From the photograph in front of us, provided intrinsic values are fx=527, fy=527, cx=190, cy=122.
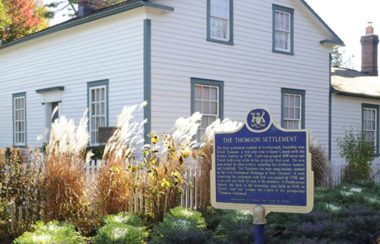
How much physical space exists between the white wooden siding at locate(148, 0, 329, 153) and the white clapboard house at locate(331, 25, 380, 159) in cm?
87

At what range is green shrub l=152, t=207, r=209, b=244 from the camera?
5859mm

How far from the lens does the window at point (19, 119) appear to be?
19.4m

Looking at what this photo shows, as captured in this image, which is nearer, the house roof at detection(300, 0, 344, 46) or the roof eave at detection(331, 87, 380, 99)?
the house roof at detection(300, 0, 344, 46)

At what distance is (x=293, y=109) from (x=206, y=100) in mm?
4076

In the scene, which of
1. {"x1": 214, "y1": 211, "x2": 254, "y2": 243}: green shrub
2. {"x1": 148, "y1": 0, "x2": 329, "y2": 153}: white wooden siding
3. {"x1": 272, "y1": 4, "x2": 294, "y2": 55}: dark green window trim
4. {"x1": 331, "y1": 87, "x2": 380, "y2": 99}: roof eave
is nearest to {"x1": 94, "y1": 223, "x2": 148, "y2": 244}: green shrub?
{"x1": 214, "y1": 211, "x2": 254, "y2": 243}: green shrub

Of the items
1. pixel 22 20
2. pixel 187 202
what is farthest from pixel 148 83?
pixel 22 20

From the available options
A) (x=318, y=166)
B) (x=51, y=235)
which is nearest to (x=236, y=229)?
(x=51, y=235)

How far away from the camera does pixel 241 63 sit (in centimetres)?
1636

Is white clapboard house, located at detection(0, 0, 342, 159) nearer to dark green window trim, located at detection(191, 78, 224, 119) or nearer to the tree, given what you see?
dark green window trim, located at detection(191, 78, 224, 119)

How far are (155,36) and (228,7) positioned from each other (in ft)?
10.4

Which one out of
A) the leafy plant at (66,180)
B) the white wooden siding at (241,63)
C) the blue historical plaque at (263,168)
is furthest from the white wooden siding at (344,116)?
the blue historical plaque at (263,168)

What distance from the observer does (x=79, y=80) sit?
16.4 meters

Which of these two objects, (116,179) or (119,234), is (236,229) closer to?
(119,234)

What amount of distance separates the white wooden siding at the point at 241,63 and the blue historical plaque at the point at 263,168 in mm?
8861
